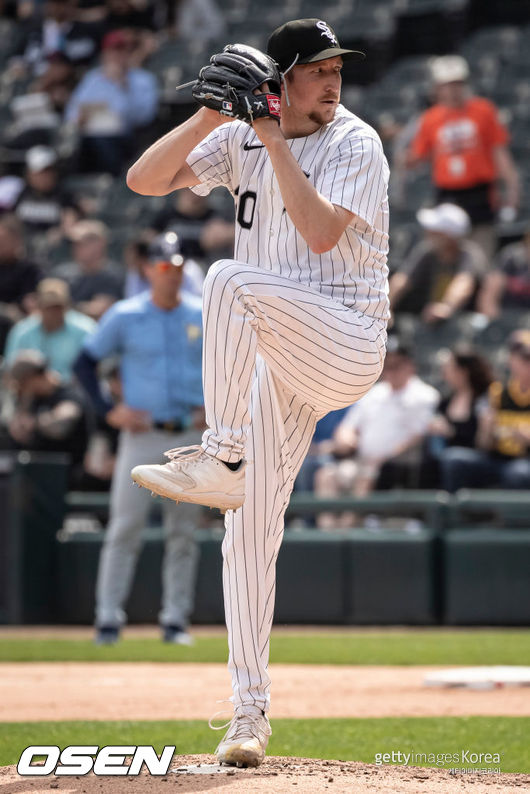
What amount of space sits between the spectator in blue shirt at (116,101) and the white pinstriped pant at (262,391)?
419 inches

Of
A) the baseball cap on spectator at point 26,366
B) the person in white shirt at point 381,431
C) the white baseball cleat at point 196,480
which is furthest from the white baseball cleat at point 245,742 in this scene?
the baseball cap on spectator at point 26,366

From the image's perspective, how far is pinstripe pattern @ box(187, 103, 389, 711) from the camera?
11.5 ft

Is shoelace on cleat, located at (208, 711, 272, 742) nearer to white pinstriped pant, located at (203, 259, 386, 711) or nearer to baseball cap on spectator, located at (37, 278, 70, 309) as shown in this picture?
white pinstriped pant, located at (203, 259, 386, 711)

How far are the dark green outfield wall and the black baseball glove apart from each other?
5024mm

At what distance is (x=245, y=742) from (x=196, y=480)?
71cm

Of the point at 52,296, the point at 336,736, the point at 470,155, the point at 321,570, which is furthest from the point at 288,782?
the point at 470,155

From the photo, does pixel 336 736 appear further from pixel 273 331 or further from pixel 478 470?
pixel 478 470

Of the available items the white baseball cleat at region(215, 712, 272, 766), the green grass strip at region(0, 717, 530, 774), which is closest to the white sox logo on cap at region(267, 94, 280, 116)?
the white baseball cleat at region(215, 712, 272, 766)

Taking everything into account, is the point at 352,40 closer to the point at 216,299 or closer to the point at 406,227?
the point at 406,227

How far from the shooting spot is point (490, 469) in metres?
8.47

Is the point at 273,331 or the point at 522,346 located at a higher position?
the point at 273,331

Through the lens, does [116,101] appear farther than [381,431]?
Yes

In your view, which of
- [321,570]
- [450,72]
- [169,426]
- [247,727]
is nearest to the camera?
[247,727]

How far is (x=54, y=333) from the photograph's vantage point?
32.4 ft
